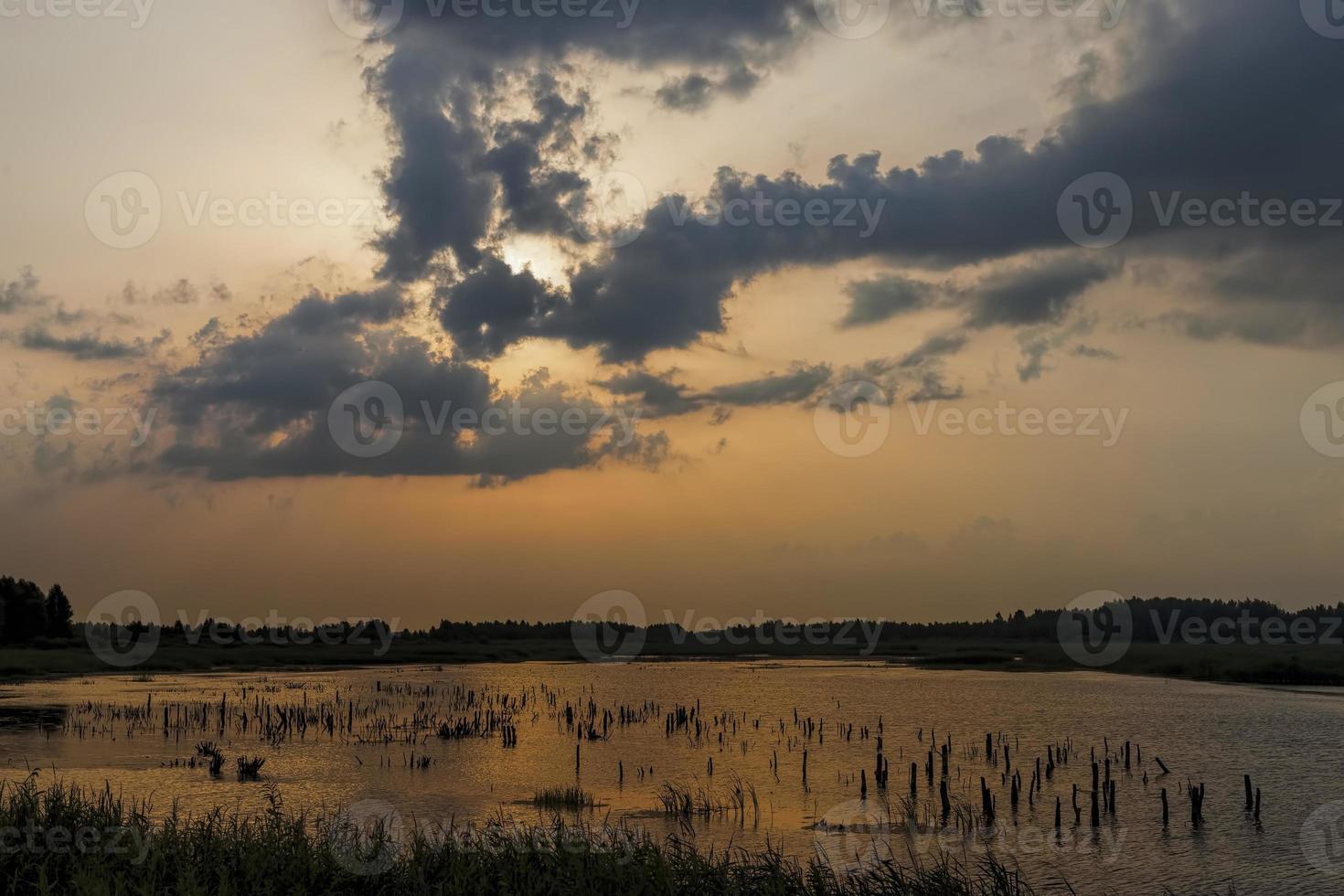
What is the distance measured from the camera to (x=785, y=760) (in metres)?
49.9

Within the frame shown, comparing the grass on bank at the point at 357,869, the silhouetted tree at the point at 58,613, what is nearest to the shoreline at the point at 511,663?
the silhouetted tree at the point at 58,613

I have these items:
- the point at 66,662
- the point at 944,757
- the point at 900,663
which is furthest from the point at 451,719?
the point at 900,663

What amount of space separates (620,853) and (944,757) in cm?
2603

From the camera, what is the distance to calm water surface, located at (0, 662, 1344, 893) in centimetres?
3231

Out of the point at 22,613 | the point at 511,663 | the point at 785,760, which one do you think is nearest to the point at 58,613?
the point at 22,613

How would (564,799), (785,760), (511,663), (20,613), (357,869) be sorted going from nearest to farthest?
(357,869) → (564,799) → (785,760) → (20,613) → (511,663)

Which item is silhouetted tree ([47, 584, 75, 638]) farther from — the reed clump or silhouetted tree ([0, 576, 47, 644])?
the reed clump

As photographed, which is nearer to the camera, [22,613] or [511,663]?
[22,613]

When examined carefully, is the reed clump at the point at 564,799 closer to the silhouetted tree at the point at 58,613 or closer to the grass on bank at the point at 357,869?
the grass on bank at the point at 357,869

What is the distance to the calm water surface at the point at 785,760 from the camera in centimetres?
3231

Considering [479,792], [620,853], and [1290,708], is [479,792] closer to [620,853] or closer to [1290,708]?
[620,853]

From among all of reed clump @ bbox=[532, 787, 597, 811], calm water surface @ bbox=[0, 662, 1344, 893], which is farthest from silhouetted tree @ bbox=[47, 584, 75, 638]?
reed clump @ bbox=[532, 787, 597, 811]

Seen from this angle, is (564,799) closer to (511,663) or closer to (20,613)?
(511,663)

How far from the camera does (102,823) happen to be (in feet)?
73.9
